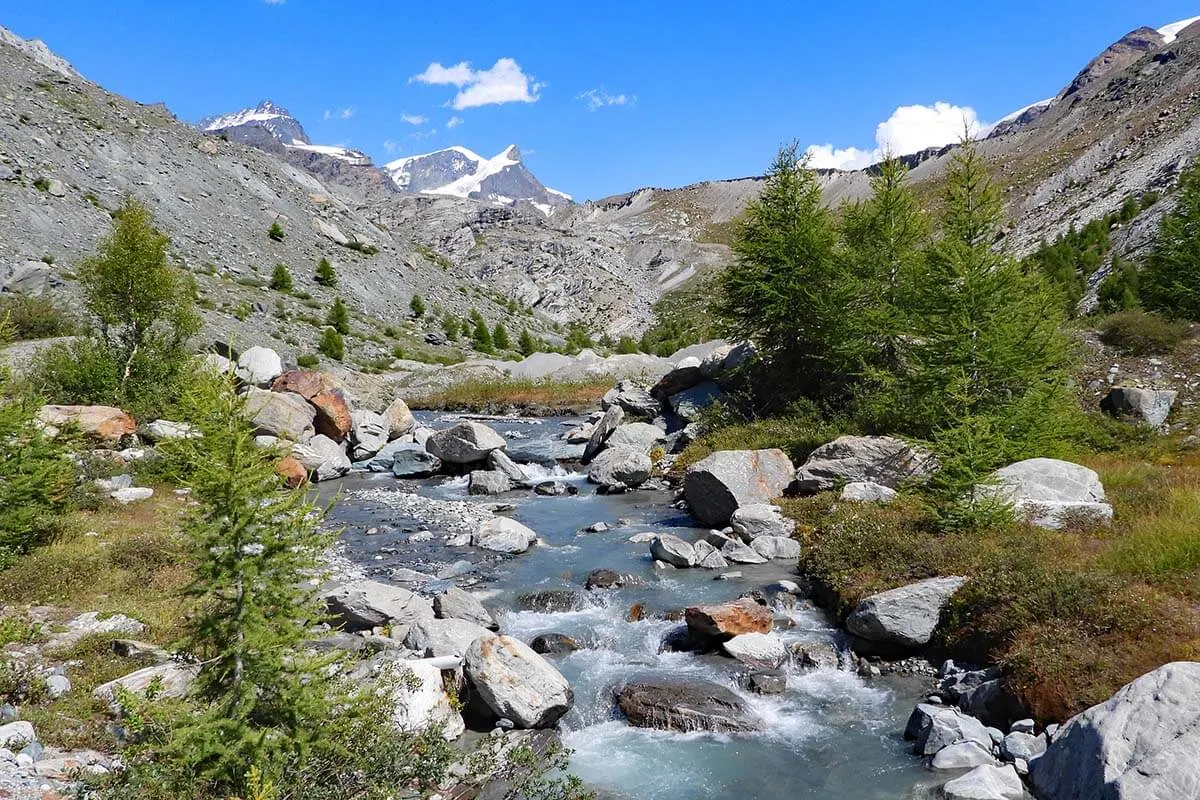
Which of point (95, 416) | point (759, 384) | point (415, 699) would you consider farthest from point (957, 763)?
point (95, 416)

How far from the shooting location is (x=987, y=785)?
25.0 ft

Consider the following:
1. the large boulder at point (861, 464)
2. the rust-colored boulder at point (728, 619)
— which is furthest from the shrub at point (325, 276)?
the rust-colored boulder at point (728, 619)

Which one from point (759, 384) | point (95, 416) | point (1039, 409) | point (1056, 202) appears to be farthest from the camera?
point (1056, 202)

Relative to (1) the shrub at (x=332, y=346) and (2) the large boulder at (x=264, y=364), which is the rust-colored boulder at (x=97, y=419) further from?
(1) the shrub at (x=332, y=346)

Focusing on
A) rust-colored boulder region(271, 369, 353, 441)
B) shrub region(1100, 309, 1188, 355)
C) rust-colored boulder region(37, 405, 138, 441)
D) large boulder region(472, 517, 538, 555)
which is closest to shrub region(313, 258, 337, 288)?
rust-colored boulder region(271, 369, 353, 441)

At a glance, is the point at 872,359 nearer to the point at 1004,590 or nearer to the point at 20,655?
the point at 1004,590

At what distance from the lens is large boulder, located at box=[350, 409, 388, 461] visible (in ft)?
98.4

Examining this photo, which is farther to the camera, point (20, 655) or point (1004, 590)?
point (1004, 590)

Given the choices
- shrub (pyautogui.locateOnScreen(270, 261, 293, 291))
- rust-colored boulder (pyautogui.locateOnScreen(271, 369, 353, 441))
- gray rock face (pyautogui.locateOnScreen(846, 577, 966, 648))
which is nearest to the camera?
gray rock face (pyautogui.locateOnScreen(846, 577, 966, 648))

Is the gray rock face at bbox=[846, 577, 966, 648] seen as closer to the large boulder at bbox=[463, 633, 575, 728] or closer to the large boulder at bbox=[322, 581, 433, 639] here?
the large boulder at bbox=[463, 633, 575, 728]

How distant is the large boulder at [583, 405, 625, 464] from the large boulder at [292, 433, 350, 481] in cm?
990

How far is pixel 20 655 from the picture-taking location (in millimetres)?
8789

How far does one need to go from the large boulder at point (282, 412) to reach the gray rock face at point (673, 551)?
12.7m

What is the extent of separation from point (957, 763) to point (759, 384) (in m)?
20.1
